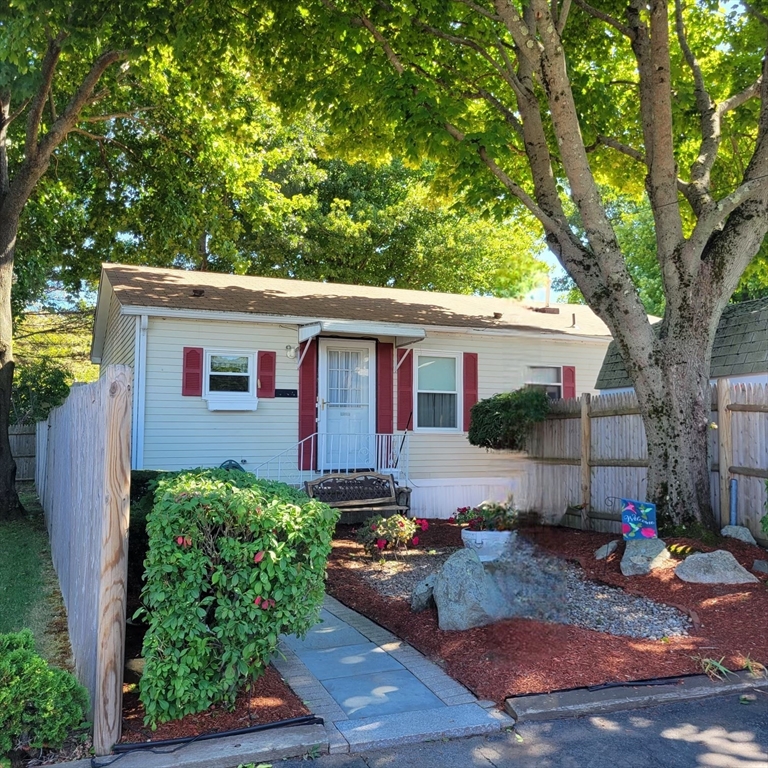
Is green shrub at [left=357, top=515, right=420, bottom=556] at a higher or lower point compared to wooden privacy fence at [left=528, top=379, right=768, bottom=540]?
lower

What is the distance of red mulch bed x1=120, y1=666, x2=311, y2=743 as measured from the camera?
3.58 metres

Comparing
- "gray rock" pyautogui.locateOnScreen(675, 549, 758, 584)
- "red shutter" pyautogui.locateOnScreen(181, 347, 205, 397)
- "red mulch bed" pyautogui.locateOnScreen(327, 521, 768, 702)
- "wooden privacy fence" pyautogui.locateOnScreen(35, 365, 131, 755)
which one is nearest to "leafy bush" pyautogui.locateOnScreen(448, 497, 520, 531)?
"red mulch bed" pyautogui.locateOnScreen(327, 521, 768, 702)

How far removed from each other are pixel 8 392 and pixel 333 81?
7681 millimetres

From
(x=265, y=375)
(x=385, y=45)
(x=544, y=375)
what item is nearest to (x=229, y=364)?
(x=265, y=375)

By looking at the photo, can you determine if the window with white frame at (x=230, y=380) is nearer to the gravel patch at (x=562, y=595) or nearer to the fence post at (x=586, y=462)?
the gravel patch at (x=562, y=595)

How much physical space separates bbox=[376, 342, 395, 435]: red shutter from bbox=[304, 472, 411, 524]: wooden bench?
4.60 ft

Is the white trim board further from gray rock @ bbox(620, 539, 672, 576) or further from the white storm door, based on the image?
gray rock @ bbox(620, 539, 672, 576)

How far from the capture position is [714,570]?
614cm

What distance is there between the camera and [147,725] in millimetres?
3604

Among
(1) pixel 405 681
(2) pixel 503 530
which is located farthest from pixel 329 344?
(1) pixel 405 681

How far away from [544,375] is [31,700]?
37.4 feet

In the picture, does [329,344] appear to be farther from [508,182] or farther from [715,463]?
[715,463]

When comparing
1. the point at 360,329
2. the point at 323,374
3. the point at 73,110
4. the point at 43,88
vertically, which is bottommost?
the point at 323,374

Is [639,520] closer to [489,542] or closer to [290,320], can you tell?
[489,542]
